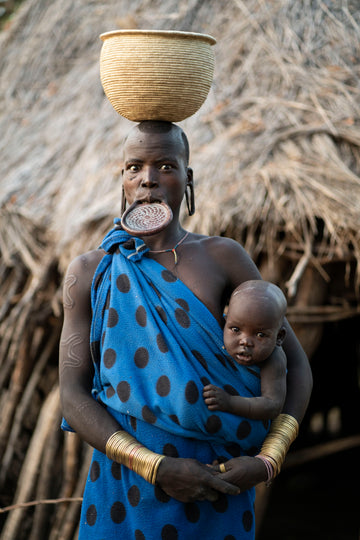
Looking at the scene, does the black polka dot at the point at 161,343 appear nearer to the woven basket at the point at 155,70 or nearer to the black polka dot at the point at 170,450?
the black polka dot at the point at 170,450

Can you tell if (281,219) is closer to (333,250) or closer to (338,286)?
(333,250)

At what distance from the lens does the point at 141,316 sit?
73.1 inches

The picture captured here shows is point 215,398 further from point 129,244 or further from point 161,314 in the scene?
point 129,244

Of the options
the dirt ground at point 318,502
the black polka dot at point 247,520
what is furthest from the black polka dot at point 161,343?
the dirt ground at point 318,502

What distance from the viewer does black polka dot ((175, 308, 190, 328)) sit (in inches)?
72.4

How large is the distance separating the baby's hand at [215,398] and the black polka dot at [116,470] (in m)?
0.32

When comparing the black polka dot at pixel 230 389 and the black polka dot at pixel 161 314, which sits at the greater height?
the black polka dot at pixel 161 314

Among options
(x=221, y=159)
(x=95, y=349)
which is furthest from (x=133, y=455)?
(x=221, y=159)

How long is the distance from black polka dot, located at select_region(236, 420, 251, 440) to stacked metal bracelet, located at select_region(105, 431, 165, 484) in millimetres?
232

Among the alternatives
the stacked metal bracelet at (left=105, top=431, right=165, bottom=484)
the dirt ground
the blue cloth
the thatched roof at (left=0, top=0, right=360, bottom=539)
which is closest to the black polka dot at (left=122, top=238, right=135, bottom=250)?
the blue cloth

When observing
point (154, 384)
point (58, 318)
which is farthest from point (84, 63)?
point (154, 384)

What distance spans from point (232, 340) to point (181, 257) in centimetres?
31

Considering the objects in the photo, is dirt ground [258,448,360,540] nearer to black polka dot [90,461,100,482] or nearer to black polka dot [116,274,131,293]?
black polka dot [90,461,100,482]

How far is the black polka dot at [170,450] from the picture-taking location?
1.78m
